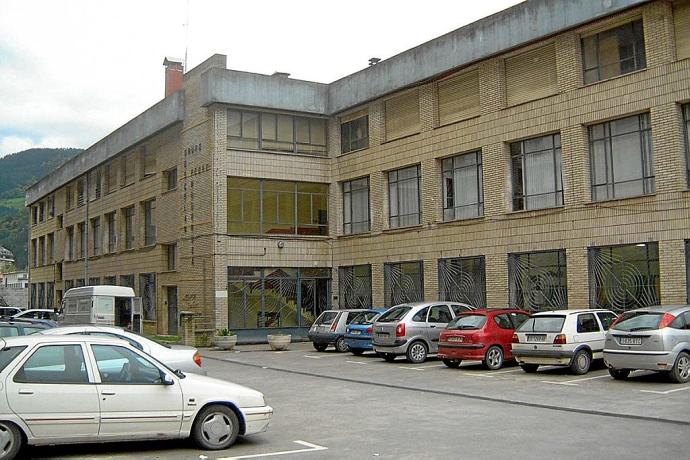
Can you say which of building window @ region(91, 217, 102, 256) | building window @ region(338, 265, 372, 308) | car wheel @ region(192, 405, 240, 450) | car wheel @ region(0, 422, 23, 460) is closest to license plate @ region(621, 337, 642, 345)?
car wheel @ region(192, 405, 240, 450)

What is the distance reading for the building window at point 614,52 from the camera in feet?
71.0

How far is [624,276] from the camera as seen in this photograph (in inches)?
850

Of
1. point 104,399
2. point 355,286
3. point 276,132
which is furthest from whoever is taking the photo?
point 276,132

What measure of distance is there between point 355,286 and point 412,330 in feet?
38.6

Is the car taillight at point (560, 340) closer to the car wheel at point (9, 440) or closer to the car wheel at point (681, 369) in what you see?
the car wheel at point (681, 369)

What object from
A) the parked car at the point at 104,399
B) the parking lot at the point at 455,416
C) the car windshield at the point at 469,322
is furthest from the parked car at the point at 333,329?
the parked car at the point at 104,399

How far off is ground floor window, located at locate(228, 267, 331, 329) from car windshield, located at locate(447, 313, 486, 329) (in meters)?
13.9

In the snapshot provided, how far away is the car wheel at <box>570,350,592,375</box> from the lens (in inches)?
664

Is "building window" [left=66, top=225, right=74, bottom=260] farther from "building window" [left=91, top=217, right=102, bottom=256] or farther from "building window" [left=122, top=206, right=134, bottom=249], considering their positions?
"building window" [left=122, top=206, right=134, bottom=249]

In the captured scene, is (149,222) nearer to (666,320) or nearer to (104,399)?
(666,320)

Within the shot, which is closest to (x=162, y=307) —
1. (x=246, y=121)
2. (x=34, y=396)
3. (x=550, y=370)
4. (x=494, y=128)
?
(x=246, y=121)

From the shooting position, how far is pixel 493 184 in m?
25.6

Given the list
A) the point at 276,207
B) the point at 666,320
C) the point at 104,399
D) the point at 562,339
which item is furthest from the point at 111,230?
the point at 104,399

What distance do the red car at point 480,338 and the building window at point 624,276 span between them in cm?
377
